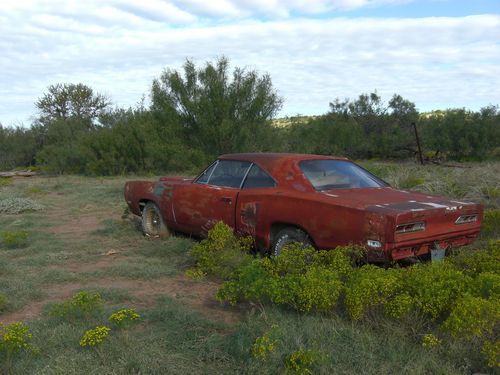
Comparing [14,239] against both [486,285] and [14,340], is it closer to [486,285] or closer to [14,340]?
[14,340]

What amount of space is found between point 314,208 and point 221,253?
42.7 inches

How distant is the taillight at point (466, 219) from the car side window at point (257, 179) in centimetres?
186

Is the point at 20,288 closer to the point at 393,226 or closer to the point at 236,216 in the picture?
the point at 236,216

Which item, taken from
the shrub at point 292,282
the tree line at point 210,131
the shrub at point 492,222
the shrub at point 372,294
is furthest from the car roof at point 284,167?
the tree line at point 210,131

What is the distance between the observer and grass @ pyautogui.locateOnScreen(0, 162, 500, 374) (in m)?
3.22

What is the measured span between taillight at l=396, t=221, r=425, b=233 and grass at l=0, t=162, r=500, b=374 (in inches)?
38.0

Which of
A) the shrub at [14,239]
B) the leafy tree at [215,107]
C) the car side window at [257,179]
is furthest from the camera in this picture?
the leafy tree at [215,107]

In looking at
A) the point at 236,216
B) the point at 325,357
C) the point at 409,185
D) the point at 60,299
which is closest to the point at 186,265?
the point at 236,216

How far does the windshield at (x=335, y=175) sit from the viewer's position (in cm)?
544

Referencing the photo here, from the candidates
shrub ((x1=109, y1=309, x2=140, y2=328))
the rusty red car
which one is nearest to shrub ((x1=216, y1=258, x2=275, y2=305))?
shrub ((x1=109, y1=309, x2=140, y2=328))

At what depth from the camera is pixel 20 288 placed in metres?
5.08

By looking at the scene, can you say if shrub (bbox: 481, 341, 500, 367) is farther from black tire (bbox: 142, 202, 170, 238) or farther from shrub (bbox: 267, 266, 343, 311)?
black tire (bbox: 142, 202, 170, 238)

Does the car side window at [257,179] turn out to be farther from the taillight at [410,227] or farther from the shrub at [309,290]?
the shrub at [309,290]

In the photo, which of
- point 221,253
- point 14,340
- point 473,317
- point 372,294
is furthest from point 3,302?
point 473,317
